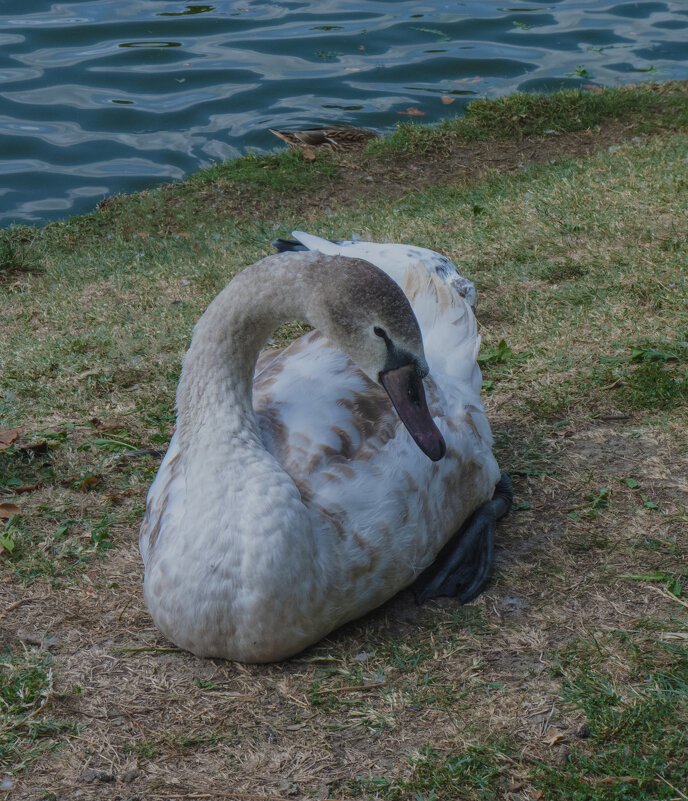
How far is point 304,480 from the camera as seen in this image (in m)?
3.25

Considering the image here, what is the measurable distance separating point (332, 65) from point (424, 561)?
1033 cm

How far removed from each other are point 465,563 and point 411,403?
2.72 ft

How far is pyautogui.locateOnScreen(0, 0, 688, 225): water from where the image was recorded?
1100 centimetres

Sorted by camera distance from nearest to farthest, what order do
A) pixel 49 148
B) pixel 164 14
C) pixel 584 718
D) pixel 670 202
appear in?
pixel 584 718 < pixel 670 202 < pixel 49 148 < pixel 164 14

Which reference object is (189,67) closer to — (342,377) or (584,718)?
(342,377)

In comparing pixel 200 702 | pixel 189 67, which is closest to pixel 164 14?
pixel 189 67

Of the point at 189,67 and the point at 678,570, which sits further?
the point at 189,67

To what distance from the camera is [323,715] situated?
3.00m

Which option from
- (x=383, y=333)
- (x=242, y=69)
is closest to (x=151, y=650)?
(x=383, y=333)

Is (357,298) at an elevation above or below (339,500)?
above

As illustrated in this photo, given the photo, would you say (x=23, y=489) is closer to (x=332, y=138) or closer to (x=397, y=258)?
(x=397, y=258)

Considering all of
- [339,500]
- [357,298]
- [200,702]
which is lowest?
[200,702]

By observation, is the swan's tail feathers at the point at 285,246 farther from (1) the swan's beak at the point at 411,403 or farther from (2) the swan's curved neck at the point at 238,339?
(1) the swan's beak at the point at 411,403

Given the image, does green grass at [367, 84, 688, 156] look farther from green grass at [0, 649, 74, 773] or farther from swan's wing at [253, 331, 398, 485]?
green grass at [0, 649, 74, 773]
